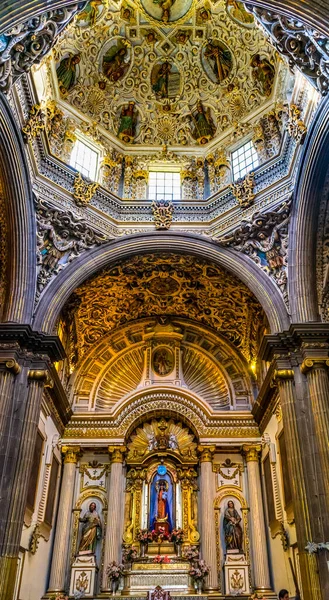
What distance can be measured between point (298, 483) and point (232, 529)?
6058 millimetres

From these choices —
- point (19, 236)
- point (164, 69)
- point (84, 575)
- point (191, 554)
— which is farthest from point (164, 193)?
point (84, 575)

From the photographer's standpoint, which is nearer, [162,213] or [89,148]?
[162,213]

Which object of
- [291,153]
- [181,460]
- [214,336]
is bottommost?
[181,460]

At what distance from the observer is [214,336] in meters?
20.8

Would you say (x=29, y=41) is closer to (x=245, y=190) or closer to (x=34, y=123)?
(x=34, y=123)

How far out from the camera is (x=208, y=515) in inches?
685

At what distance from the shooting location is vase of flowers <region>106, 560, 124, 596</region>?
16000 mm

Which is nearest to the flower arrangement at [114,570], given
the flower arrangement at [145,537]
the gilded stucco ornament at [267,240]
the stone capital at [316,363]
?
the flower arrangement at [145,537]

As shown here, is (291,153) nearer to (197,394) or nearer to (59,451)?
(197,394)

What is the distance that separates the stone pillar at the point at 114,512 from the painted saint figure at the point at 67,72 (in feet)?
42.7

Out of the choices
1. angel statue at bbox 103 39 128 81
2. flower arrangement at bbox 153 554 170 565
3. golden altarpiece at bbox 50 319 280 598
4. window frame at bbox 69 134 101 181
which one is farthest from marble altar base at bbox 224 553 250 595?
angel statue at bbox 103 39 128 81

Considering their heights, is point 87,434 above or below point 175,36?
below

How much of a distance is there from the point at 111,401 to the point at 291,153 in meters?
11.5

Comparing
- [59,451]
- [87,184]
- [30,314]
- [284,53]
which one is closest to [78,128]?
[87,184]
